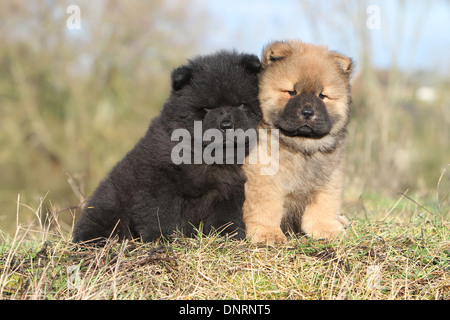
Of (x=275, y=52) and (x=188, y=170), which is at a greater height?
(x=275, y=52)

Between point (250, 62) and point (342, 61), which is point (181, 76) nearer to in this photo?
point (250, 62)

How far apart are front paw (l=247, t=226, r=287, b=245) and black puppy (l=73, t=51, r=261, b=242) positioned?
12 cm

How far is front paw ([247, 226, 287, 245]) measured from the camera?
3168mm

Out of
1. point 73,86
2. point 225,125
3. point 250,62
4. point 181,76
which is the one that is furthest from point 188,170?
point 73,86

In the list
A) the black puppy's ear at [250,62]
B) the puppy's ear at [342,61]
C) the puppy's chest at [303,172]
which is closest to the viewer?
the black puppy's ear at [250,62]

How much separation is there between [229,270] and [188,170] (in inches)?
28.1

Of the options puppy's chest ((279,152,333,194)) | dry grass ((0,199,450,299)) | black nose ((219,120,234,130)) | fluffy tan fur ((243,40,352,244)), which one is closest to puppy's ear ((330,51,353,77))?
fluffy tan fur ((243,40,352,244))

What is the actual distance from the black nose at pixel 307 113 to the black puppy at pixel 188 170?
314 millimetres

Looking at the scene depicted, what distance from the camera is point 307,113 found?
10.4 feet

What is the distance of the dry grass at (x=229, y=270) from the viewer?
2.44 m

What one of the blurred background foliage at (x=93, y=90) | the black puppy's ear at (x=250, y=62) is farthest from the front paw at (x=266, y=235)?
the blurred background foliage at (x=93, y=90)

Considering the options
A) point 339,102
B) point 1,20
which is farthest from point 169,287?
point 1,20

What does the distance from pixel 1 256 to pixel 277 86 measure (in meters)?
2.10

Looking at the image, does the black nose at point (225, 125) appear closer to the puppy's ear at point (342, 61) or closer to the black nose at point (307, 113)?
the black nose at point (307, 113)
